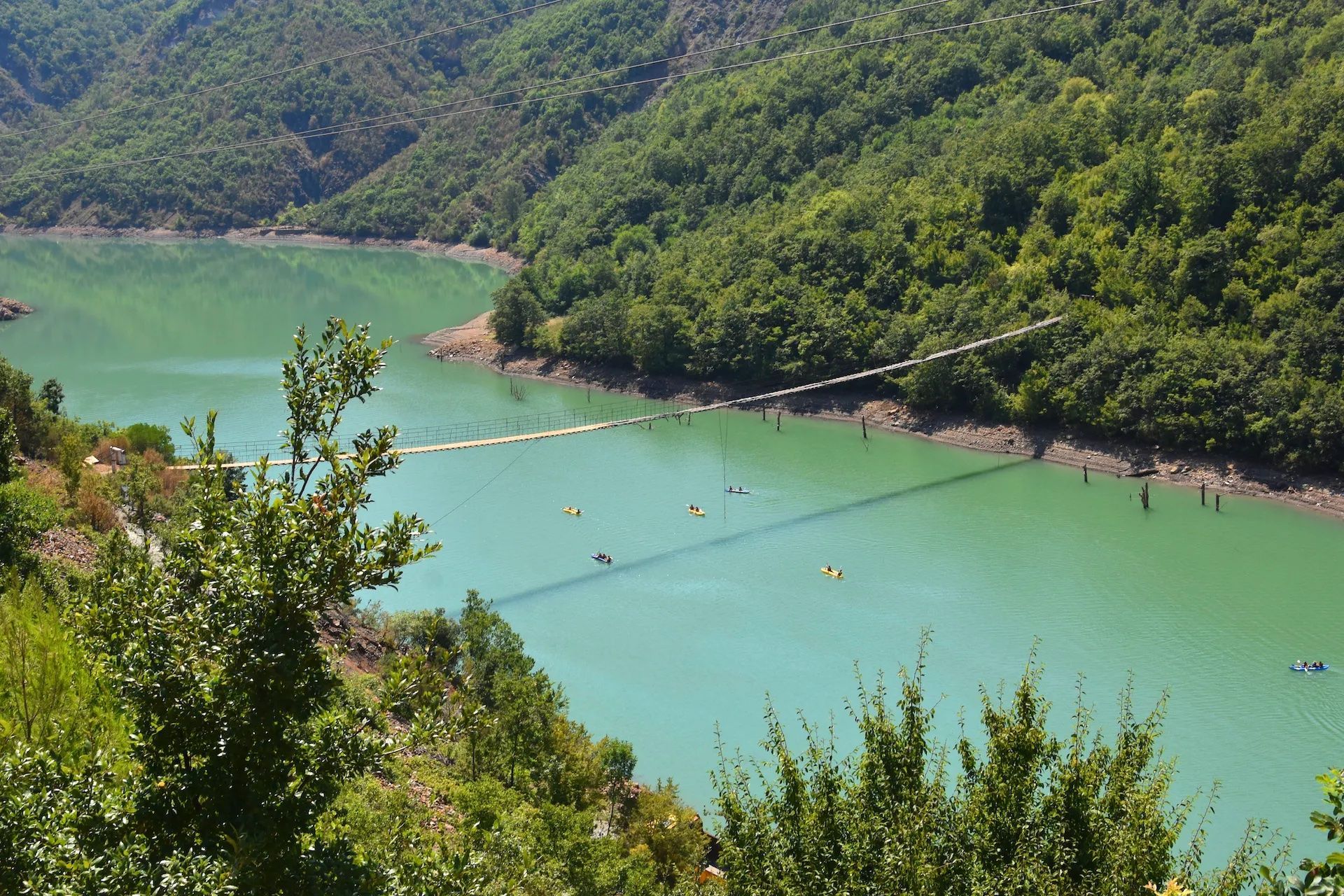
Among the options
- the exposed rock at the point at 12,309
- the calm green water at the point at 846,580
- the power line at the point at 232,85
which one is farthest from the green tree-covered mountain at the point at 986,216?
the exposed rock at the point at 12,309

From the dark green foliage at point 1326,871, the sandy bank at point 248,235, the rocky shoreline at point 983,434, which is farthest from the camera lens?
the sandy bank at point 248,235

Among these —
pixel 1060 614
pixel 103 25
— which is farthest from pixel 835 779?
pixel 103 25

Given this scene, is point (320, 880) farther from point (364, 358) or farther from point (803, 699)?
point (803, 699)

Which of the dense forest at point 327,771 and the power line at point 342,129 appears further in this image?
the power line at point 342,129

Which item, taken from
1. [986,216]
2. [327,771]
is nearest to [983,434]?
[986,216]

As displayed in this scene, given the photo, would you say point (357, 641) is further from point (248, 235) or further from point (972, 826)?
point (248, 235)

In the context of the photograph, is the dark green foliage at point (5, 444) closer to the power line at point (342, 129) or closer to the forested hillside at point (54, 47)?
the power line at point (342, 129)

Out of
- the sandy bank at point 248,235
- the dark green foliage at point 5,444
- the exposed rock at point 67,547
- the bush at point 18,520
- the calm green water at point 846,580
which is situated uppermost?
the sandy bank at point 248,235
